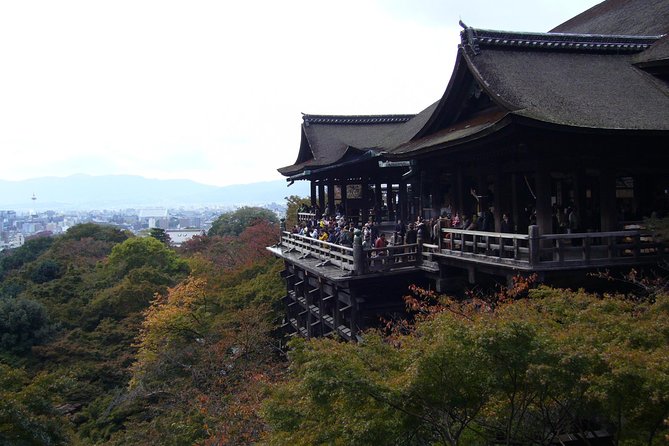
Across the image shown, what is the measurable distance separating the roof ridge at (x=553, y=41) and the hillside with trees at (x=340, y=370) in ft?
18.6

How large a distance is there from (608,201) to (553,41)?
4498 millimetres

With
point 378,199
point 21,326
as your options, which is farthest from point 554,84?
point 21,326

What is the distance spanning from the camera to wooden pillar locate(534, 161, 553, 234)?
11305 mm

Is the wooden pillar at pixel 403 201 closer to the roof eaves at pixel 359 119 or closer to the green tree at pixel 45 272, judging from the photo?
the roof eaves at pixel 359 119

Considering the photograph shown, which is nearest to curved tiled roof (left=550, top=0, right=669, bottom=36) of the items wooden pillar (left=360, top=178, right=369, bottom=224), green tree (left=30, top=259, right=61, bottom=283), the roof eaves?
the roof eaves

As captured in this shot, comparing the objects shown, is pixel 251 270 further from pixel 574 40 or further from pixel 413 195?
pixel 574 40

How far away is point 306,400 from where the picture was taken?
25.7 ft

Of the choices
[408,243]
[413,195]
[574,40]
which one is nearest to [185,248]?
[413,195]

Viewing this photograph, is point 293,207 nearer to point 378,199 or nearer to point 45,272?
point 378,199

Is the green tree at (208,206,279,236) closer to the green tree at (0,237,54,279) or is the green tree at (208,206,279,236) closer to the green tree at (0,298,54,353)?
the green tree at (0,237,54,279)

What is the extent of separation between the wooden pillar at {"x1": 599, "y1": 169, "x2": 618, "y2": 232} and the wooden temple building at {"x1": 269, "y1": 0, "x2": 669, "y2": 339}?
2cm

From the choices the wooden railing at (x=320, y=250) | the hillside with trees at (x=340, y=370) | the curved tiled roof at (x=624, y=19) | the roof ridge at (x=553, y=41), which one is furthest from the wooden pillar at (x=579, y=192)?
the curved tiled roof at (x=624, y=19)

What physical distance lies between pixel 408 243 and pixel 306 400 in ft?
28.1

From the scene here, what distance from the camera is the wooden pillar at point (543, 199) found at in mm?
11305
